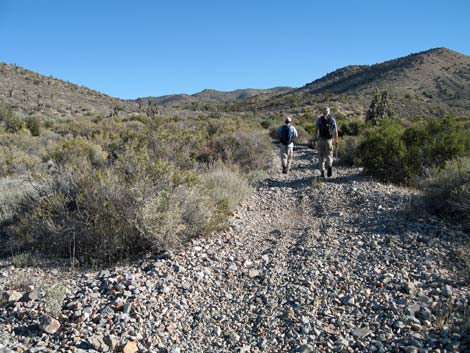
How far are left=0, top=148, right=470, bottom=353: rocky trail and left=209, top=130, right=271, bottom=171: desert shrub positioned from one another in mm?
5735

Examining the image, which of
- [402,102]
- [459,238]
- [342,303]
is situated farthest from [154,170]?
[402,102]

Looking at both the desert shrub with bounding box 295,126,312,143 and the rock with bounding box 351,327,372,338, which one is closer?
the rock with bounding box 351,327,372,338

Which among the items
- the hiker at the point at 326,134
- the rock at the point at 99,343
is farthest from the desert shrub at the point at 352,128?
the rock at the point at 99,343

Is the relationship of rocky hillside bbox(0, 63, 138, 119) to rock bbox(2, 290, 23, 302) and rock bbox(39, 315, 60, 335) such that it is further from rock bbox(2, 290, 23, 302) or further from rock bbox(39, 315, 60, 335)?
rock bbox(39, 315, 60, 335)

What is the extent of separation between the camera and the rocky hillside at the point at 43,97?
95.1 feet

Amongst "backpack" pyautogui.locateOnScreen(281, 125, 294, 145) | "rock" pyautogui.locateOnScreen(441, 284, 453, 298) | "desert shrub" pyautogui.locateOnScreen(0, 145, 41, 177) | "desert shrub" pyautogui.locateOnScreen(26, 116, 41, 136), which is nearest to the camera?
"rock" pyautogui.locateOnScreen(441, 284, 453, 298)

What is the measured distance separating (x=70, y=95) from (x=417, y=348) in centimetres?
4240

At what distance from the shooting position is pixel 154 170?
18.2ft

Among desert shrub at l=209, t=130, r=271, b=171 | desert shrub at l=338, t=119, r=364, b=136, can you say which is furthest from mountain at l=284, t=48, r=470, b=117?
desert shrub at l=209, t=130, r=271, b=171

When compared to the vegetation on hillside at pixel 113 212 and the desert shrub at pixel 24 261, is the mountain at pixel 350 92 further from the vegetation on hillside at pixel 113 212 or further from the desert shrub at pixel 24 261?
the desert shrub at pixel 24 261

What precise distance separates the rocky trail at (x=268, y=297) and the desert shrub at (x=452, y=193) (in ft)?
1.25

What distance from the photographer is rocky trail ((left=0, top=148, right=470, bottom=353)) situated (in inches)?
128

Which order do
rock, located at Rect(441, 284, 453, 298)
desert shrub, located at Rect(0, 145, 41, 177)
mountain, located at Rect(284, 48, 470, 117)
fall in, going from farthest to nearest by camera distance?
1. mountain, located at Rect(284, 48, 470, 117)
2. desert shrub, located at Rect(0, 145, 41, 177)
3. rock, located at Rect(441, 284, 453, 298)

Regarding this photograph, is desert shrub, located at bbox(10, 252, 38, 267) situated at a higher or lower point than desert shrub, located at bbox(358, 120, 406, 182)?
lower
